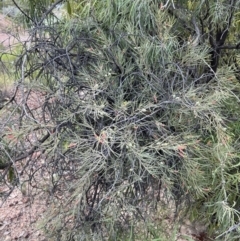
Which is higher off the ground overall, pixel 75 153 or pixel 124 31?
pixel 124 31

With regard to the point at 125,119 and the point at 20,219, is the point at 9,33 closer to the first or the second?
the point at 125,119

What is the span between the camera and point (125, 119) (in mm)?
1597

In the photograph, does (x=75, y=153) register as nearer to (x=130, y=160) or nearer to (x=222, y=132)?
(x=130, y=160)

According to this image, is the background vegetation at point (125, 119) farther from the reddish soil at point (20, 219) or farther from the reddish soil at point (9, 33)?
the reddish soil at point (20, 219)

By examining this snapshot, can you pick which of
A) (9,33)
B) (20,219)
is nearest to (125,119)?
(9,33)

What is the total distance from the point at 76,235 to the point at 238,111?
1.17 m

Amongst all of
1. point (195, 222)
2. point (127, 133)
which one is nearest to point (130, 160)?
point (127, 133)

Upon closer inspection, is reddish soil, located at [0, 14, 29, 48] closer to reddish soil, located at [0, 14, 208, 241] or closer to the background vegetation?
reddish soil, located at [0, 14, 208, 241]

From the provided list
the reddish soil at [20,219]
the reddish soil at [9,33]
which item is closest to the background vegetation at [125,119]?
the reddish soil at [9,33]

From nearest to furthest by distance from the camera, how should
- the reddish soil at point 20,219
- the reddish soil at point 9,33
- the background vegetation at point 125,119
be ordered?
1. the background vegetation at point 125,119
2. the reddish soil at point 9,33
3. the reddish soil at point 20,219

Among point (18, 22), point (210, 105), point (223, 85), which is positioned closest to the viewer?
point (210, 105)

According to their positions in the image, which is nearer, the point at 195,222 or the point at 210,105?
the point at 210,105

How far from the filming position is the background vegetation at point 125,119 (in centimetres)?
161

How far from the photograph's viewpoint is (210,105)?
171cm
